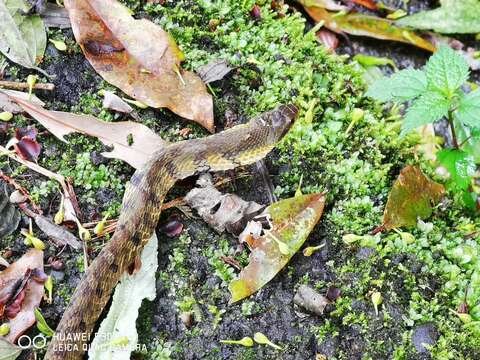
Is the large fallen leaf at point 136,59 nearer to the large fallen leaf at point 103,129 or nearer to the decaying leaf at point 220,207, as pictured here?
the large fallen leaf at point 103,129

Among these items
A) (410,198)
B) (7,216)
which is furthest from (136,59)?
(410,198)

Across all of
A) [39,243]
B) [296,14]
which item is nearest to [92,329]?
[39,243]

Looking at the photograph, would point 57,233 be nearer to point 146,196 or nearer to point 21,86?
point 146,196

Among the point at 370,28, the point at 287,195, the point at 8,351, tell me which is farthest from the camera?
the point at 370,28

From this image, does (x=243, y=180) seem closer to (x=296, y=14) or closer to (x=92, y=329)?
(x=92, y=329)

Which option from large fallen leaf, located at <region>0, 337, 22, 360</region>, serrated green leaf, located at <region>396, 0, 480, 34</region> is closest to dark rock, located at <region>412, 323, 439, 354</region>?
large fallen leaf, located at <region>0, 337, 22, 360</region>

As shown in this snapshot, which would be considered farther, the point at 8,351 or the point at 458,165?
the point at 458,165

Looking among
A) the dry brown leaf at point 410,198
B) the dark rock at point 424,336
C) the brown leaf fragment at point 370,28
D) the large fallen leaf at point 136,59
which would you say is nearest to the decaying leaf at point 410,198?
the dry brown leaf at point 410,198
